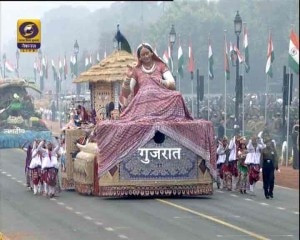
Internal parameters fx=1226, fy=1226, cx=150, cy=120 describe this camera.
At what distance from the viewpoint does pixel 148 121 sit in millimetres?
26453

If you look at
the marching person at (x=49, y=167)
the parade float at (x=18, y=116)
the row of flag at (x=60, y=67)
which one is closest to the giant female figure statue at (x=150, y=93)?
the marching person at (x=49, y=167)

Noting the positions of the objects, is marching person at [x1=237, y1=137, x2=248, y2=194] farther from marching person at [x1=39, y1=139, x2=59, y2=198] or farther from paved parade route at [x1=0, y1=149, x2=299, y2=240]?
marching person at [x1=39, y1=139, x2=59, y2=198]

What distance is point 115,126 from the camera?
26.3 metres

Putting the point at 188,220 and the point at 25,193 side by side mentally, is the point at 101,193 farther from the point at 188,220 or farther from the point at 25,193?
the point at 188,220

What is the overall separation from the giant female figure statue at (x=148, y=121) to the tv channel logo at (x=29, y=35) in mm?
10625

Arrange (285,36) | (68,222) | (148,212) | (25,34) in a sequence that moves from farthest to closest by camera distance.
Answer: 1. (285,36)
2. (148,212)
3. (68,222)
4. (25,34)

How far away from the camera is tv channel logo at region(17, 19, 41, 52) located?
15391mm

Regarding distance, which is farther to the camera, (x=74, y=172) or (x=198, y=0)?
(x=198, y=0)

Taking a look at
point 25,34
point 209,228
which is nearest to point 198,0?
point 209,228

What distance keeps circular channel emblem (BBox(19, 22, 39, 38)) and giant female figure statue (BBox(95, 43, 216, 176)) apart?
35.2 feet

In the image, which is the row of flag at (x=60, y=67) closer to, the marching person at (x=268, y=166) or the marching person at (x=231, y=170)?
the marching person at (x=231, y=170)

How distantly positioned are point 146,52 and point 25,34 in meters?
11.4

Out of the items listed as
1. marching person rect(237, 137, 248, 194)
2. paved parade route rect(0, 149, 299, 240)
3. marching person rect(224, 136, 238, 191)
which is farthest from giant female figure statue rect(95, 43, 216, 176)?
marching person rect(224, 136, 238, 191)

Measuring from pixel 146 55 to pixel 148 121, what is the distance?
5.06 ft
